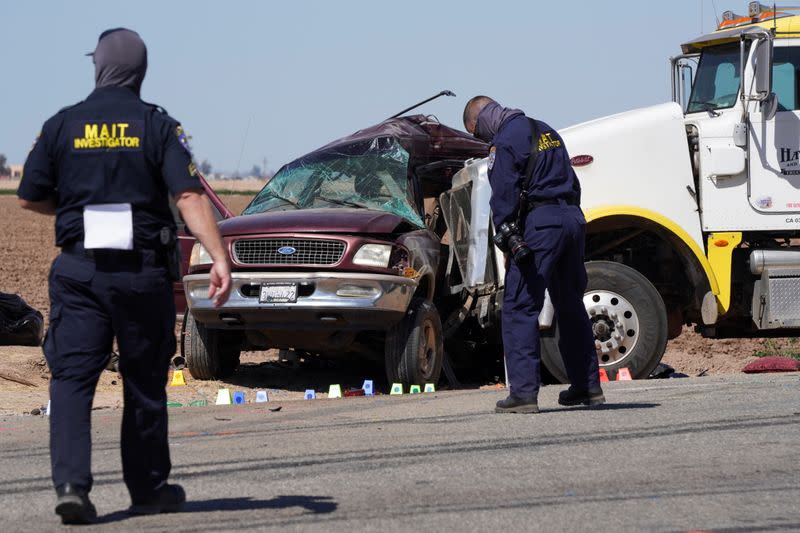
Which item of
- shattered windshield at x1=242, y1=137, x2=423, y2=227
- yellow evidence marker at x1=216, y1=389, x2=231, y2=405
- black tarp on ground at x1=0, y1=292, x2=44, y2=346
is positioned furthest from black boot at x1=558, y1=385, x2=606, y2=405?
black tarp on ground at x1=0, y1=292, x2=44, y2=346

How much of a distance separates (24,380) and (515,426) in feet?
18.0

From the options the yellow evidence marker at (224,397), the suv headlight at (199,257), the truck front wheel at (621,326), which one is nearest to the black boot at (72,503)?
the yellow evidence marker at (224,397)

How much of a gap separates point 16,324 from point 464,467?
7.99m

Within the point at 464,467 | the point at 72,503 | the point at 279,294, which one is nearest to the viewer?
the point at 72,503

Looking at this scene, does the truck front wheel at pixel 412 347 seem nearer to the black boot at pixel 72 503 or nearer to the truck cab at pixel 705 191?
the truck cab at pixel 705 191

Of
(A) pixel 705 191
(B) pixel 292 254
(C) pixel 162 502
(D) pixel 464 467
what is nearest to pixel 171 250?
(C) pixel 162 502

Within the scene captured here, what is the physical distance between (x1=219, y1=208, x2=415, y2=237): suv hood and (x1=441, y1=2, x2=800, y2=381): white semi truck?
0.75m

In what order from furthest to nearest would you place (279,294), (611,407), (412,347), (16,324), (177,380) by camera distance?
(16,324), (177,380), (412,347), (279,294), (611,407)

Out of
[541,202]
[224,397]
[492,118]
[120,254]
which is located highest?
[492,118]

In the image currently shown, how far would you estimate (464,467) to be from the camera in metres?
6.18

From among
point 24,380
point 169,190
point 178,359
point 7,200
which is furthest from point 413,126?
point 7,200

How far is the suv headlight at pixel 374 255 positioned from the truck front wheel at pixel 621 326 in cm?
140

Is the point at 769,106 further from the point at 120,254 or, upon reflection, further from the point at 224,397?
the point at 120,254

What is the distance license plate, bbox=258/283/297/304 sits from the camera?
10.2 meters
